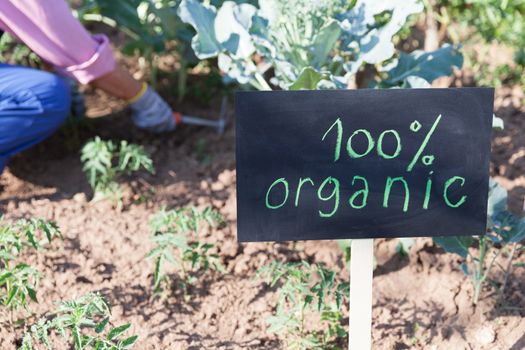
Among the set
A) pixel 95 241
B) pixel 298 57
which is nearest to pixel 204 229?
pixel 95 241

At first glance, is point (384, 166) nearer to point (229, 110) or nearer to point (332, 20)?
point (332, 20)

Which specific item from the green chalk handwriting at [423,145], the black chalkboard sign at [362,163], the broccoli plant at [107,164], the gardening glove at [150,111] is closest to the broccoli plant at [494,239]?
the black chalkboard sign at [362,163]

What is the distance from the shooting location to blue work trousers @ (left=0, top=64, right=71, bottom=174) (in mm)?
1958

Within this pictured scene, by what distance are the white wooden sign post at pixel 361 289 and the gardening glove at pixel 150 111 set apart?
1099 millimetres

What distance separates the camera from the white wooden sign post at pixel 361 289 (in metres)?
1.46

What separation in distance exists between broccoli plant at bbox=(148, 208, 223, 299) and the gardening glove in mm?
540

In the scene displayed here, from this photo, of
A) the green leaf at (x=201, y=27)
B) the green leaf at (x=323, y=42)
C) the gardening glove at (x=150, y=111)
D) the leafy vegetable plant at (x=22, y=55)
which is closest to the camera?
the green leaf at (x=323, y=42)

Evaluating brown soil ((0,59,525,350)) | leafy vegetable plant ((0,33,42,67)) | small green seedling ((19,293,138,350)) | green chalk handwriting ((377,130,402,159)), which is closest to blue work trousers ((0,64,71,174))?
brown soil ((0,59,525,350))

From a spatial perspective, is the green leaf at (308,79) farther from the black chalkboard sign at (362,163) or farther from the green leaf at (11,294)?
the green leaf at (11,294)

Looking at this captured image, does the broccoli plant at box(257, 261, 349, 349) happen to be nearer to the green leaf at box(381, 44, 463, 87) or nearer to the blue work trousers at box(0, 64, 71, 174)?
the green leaf at box(381, 44, 463, 87)

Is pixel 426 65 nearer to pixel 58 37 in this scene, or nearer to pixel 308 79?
pixel 308 79

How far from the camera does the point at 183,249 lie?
183 centimetres

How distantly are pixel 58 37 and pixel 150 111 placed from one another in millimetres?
487

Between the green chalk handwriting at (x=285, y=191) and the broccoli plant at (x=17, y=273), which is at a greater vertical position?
the green chalk handwriting at (x=285, y=191)
